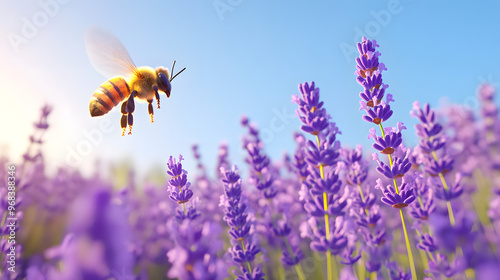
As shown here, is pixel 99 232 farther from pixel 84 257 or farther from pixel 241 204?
pixel 241 204

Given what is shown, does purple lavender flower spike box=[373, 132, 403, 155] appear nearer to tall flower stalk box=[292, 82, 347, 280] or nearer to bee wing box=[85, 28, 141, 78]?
tall flower stalk box=[292, 82, 347, 280]

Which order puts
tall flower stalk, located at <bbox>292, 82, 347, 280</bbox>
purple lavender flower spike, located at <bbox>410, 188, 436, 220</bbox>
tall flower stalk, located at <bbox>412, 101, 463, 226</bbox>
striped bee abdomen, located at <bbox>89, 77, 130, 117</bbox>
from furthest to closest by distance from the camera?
1. striped bee abdomen, located at <bbox>89, 77, 130, 117</bbox>
2. tall flower stalk, located at <bbox>412, 101, 463, 226</bbox>
3. purple lavender flower spike, located at <bbox>410, 188, 436, 220</bbox>
4. tall flower stalk, located at <bbox>292, 82, 347, 280</bbox>

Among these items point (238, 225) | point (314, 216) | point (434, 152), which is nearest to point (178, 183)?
point (238, 225)

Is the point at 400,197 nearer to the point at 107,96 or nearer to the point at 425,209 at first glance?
the point at 425,209

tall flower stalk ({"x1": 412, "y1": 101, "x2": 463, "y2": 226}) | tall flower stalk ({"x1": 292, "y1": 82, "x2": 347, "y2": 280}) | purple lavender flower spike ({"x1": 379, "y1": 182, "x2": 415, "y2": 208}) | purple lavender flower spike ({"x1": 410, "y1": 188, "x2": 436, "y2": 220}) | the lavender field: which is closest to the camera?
the lavender field

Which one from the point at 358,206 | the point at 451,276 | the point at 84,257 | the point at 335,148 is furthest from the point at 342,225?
the point at 84,257

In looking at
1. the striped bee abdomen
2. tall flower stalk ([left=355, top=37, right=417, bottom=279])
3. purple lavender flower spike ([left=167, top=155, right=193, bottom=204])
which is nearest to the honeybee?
the striped bee abdomen

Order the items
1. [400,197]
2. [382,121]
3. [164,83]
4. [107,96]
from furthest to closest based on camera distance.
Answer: [164,83]
[107,96]
[382,121]
[400,197]
